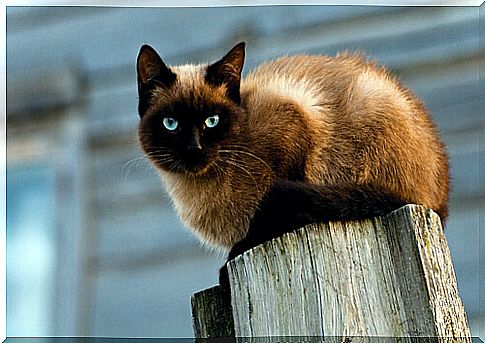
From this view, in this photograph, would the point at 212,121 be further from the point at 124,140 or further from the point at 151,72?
the point at 124,140

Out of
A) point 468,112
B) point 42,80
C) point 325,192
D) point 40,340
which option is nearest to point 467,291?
point 468,112

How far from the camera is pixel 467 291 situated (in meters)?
1.61

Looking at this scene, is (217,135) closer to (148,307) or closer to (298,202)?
(298,202)

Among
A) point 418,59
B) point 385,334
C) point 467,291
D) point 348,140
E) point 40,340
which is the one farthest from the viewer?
point 418,59

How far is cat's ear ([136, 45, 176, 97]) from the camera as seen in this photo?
127 cm

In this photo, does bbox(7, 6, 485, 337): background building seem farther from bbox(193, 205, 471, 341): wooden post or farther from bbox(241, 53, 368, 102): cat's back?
bbox(193, 205, 471, 341): wooden post

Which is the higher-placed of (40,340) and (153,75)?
(153,75)

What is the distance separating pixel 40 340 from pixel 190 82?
79 cm

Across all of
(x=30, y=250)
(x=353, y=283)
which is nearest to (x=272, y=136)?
(x=353, y=283)

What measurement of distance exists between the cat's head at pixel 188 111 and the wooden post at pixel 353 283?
31cm

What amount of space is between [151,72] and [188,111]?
0.35ft

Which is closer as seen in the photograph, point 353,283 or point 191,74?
point 353,283

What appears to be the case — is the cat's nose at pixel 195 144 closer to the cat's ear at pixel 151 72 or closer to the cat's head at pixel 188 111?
the cat's head at pixel 188 111

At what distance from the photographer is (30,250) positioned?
6.45 feet
